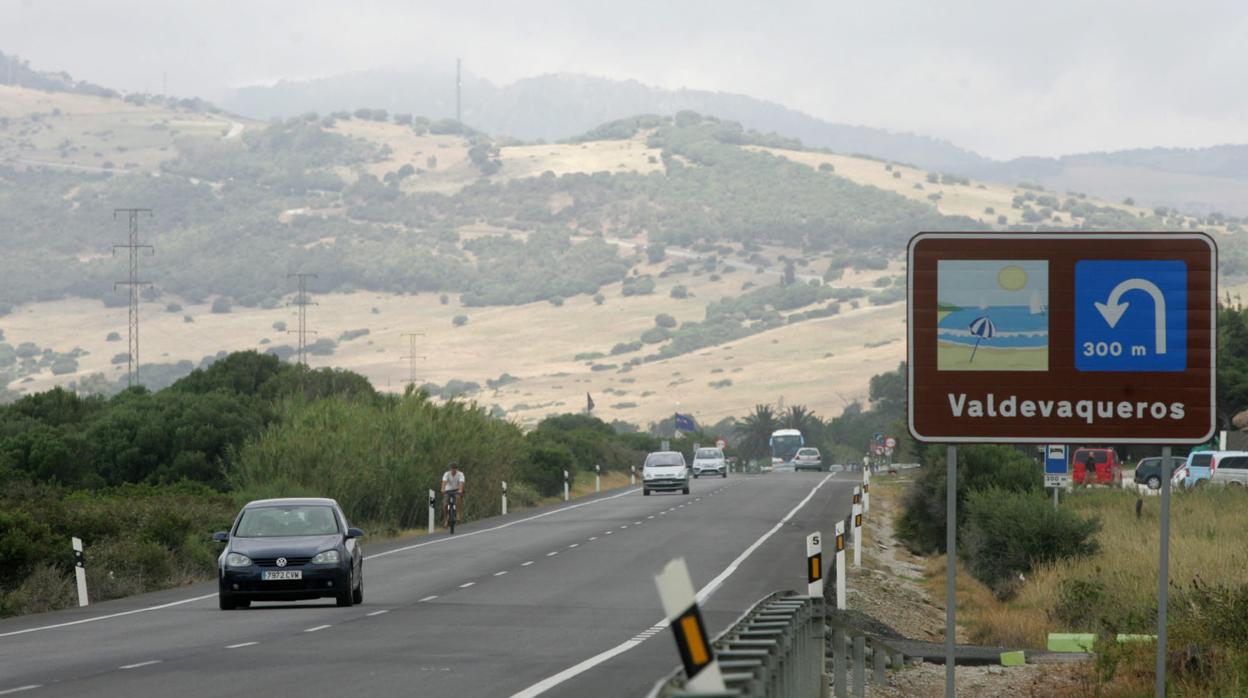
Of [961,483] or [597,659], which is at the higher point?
[597,659]

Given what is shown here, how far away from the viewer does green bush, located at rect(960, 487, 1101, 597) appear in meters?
33.6

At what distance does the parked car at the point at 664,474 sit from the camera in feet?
211

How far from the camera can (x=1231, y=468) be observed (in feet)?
180

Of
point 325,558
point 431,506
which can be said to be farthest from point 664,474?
point 325,558

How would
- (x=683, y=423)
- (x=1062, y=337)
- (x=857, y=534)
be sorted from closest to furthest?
(x=1062, y=337)
(x=857, y=534)
(x=683, y=423)

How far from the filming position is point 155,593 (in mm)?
28969

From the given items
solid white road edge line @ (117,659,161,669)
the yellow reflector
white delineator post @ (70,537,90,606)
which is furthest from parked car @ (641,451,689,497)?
the yellow reflector

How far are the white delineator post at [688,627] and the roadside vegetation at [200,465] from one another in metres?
22.4

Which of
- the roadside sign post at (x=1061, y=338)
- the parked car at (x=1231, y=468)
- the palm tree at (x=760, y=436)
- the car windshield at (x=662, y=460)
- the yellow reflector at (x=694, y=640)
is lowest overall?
the palm tree at (x=760, y=436)

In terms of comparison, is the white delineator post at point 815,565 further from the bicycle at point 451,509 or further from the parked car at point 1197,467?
the parked car at point 1197,467

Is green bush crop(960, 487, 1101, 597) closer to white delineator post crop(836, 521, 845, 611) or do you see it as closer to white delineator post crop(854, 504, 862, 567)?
white delineator post crop(854, 504, 862, 567)

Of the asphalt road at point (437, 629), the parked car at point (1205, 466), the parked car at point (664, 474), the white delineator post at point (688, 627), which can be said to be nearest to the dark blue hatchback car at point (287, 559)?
the asphalt road at point (437, 629)

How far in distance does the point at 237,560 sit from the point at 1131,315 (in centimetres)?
1504

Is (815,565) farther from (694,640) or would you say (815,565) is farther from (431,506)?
(431,506)
